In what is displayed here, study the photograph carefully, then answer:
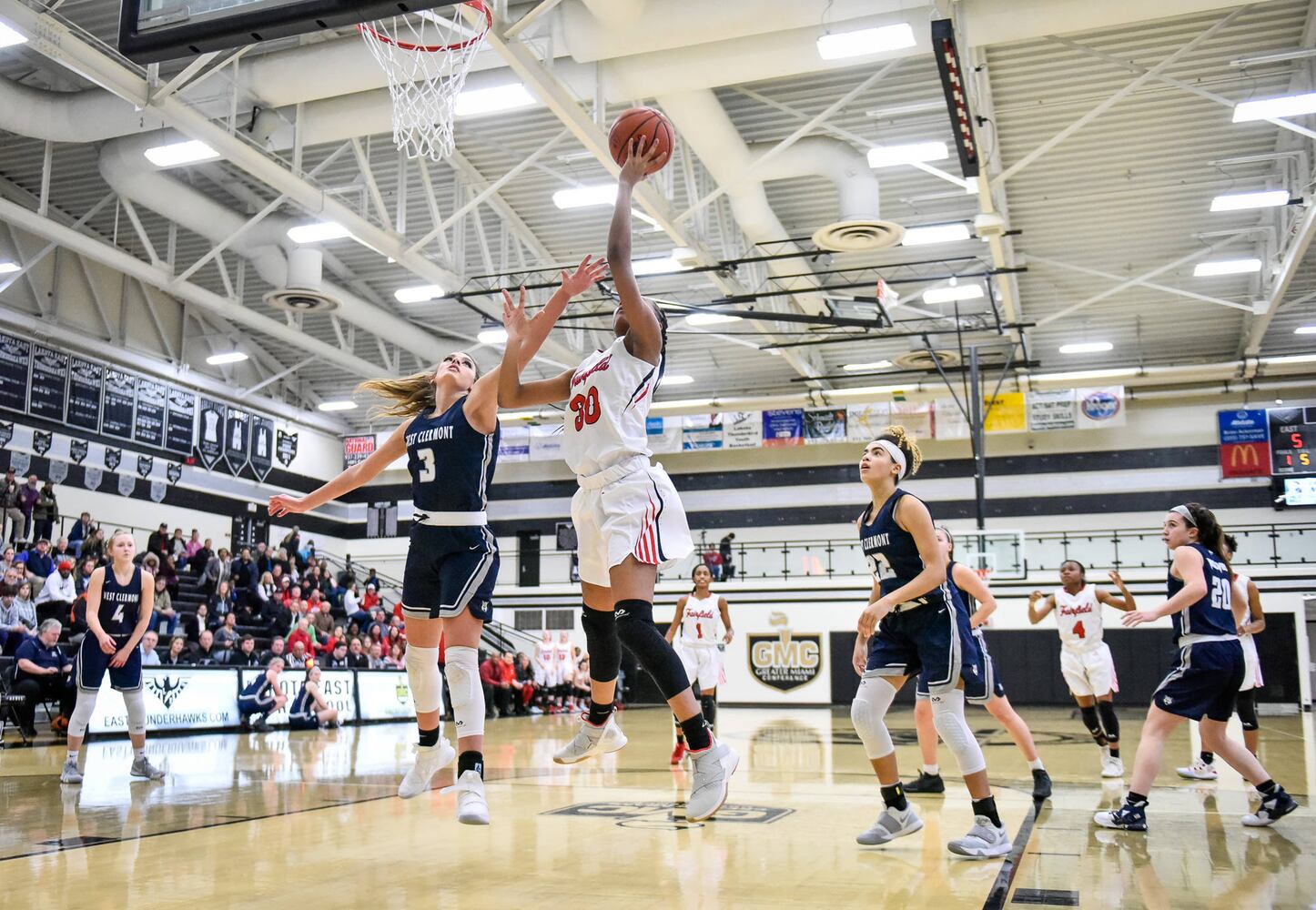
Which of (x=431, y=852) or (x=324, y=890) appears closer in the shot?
(x=324, y=890)

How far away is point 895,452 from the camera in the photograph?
536cm

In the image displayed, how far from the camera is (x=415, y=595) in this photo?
498 cm

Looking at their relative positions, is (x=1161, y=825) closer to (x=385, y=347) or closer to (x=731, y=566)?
(x=731, y=566)

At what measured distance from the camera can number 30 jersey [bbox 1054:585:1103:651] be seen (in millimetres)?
9750

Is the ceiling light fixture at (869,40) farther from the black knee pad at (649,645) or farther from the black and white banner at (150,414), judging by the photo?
the black and white banner at (150,414)

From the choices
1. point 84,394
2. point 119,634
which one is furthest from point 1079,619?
point 84,394

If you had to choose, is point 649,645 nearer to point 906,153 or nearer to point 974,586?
point 974,586

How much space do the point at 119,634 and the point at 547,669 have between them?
557 inches

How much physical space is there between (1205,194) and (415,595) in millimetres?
17465

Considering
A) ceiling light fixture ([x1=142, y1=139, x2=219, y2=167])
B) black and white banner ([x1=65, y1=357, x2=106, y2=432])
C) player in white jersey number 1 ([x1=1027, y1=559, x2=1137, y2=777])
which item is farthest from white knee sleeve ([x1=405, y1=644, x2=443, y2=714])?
black and white banner ([x1=65, y1=357, x2=106, y2=432])

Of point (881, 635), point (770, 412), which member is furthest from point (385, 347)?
point (881, 635)

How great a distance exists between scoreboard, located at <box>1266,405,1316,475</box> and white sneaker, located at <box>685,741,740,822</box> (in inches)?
927

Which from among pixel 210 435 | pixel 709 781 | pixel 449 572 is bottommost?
pixel 709 781

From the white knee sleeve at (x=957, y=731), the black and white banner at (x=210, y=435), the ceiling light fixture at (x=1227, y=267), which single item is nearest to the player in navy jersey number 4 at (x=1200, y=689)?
the white knee sleeve at (x=957, y=731)
